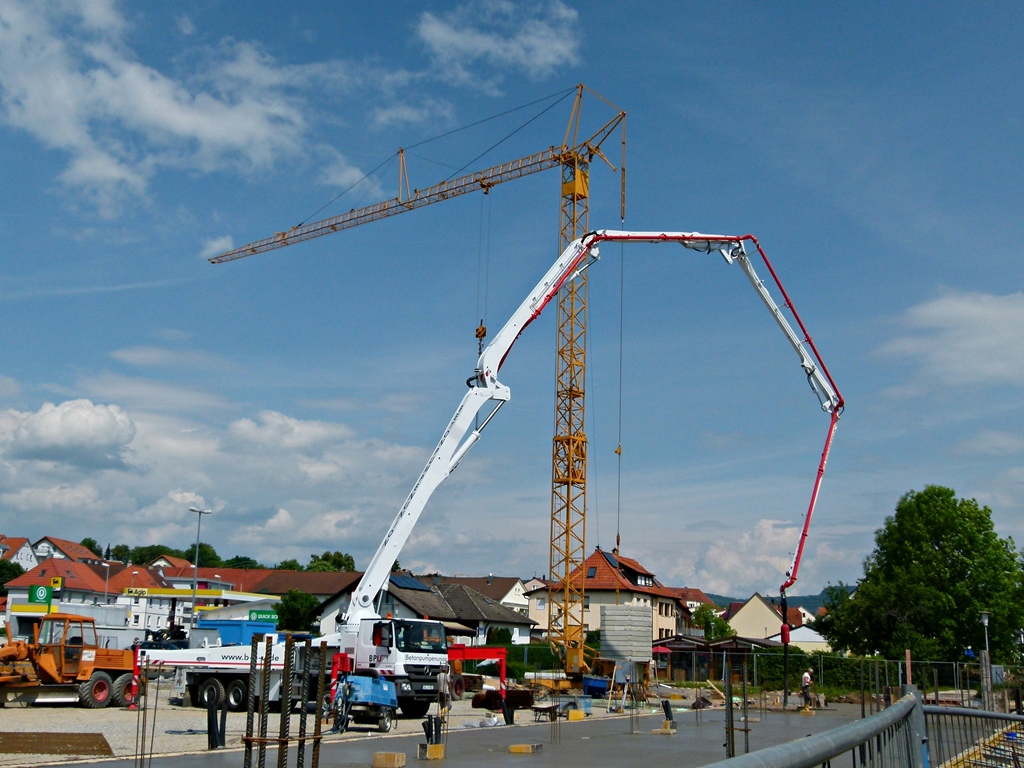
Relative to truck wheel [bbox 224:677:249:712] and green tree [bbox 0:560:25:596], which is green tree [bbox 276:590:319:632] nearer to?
truck wheel [bbox 224:677:249:712]

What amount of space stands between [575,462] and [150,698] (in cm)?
3068

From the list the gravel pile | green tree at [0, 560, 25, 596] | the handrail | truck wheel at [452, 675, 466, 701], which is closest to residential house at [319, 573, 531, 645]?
truck wheel at [452, 675, 466, 701]

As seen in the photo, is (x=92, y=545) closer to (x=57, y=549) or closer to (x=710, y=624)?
(x=57, y=549)

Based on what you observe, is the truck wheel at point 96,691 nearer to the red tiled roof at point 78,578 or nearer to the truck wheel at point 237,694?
the truck wheel at point 237,694

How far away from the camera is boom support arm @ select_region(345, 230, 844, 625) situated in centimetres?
2633

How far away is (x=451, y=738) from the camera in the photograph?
22781 millimetres

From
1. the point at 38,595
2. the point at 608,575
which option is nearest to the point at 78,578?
the point at 38,595

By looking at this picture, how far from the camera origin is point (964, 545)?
2500 inches

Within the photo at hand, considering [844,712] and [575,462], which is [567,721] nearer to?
[844,712]

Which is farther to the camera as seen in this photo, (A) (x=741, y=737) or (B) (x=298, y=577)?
(B) (x=298, y=577)

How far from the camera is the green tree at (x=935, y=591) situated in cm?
5938

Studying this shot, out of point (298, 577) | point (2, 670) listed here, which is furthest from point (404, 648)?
point (298, 577)

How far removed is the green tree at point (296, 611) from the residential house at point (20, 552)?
8624cm

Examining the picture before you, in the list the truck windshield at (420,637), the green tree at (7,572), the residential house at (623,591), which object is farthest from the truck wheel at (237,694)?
the green tree at (7,572)
